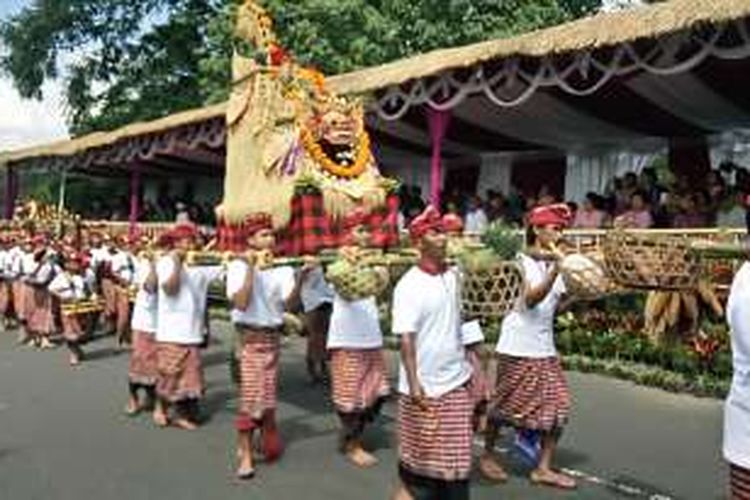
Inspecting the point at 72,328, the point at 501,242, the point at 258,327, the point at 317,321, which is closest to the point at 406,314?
the point at 501,242

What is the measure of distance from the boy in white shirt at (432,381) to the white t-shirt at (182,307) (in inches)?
138

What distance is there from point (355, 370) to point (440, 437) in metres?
2.50

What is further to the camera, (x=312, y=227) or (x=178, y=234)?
(x=178, y=234)

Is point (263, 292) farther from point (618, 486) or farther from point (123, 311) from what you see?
point (123, 311)

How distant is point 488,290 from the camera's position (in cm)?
647

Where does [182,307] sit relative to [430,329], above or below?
below

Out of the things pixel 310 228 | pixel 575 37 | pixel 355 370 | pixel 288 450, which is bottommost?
pixel 288 450

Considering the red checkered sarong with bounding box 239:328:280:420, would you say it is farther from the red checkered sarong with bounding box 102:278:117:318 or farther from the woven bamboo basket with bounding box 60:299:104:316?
the red checkered sarong with bounding box 102:278:117:318

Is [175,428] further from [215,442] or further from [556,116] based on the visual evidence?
[556,116]

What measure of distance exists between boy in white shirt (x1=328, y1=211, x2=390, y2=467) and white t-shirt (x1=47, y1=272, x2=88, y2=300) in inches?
272

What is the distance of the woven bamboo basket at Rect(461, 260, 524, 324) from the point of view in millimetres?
6398

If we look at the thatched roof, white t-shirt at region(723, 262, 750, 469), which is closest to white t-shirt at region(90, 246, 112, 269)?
the thatched roof

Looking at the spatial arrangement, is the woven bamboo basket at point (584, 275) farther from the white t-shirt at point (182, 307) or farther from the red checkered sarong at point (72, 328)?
the red checkered sarong at point (72, 328)

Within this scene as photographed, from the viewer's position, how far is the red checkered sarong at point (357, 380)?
27.0ft
